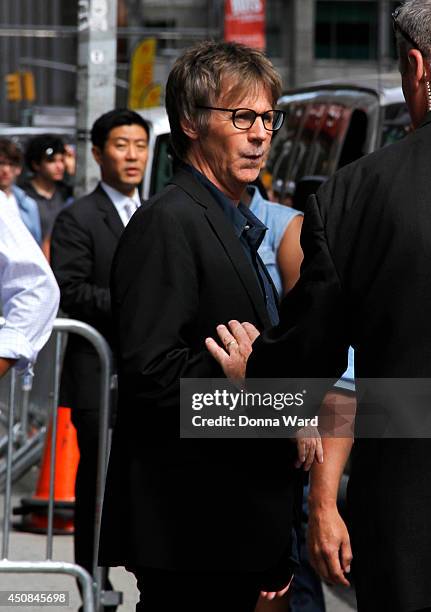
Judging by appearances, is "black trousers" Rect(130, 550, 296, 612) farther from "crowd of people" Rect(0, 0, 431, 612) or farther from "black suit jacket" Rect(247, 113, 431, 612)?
"black suit jacket" Rect(247, 113, 431, 612)

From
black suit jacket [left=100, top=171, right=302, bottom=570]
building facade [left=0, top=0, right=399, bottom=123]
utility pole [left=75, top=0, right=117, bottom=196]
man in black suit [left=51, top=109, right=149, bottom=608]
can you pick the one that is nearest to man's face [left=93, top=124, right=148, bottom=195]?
man in black suit [left=51, top=109, right=149, bottom=608]

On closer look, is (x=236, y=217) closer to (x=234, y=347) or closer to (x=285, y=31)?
(x=234, y=347)

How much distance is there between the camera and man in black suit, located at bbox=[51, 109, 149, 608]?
5484mm

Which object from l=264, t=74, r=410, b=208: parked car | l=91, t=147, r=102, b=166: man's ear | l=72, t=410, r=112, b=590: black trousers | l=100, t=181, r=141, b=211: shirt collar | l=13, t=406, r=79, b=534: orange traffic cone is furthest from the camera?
l=264, t=74, r=410, b=208: parked car

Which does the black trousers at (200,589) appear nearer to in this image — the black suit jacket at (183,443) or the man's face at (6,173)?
the black suit jacket at (183,443)

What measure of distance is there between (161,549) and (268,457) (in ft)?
1.00

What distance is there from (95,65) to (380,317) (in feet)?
17.9

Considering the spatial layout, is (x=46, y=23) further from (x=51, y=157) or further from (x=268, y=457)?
(x=268, y=457)

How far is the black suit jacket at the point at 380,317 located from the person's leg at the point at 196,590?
23.0 inches

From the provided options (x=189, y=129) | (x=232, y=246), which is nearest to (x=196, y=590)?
(x=232, y=246)

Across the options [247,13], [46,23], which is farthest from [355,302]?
[46,23]

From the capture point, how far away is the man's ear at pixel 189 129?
3327 millimetres

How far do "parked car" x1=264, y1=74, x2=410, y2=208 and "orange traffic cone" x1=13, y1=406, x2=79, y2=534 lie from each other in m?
1.74

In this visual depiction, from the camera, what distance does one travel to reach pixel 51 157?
1197cm
